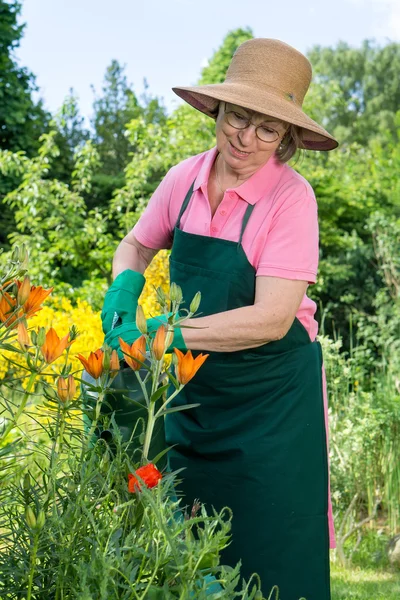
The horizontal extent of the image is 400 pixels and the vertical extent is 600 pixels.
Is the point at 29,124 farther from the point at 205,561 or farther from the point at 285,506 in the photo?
the point at 205,561

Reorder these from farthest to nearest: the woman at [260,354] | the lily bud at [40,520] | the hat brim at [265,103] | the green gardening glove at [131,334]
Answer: the woman at [260,354], the hat brim at [265,103], the green gardening glove at [131,334], the lily bud at [40,520]

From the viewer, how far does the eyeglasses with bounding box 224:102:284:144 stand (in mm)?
2127

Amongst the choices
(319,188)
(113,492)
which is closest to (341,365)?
(113,492)

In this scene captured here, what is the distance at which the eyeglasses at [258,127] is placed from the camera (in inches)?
83.7

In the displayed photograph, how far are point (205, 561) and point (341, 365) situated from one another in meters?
4.58

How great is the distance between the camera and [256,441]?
219 cm

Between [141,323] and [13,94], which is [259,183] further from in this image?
[13,94]

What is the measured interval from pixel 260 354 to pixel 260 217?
1.20 ft

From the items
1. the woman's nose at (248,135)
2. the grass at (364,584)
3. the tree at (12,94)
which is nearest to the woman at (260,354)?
the woman's nose at (248,135)

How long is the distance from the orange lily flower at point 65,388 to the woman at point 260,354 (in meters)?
0.90

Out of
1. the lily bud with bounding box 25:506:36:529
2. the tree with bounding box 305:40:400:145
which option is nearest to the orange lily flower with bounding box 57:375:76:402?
the lily bud with bounding box 25:506:36:529

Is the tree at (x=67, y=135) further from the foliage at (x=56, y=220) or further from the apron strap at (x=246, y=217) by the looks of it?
the apron strap at (x=246, y=217)

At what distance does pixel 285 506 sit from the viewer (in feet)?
7.20

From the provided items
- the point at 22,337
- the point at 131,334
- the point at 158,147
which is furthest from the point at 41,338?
the point at 158,147
